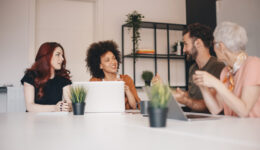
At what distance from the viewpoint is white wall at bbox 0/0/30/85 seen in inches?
167

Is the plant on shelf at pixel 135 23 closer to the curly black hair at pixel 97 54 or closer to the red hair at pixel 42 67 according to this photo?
the curly black hair at pixel 97 54

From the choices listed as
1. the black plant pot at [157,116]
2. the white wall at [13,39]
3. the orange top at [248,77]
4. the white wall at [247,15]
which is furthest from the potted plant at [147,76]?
the black plant pot at [157,116]

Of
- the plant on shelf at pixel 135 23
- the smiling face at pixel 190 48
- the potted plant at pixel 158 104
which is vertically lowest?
the potted plant at pixel 158 104

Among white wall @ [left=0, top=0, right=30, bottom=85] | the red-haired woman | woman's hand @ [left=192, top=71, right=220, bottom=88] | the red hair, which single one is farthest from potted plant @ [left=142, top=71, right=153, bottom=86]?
woman's hand @ [left=192, top=71, right=220, bottom=88]

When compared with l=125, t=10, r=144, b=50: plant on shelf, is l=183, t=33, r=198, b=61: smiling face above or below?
below

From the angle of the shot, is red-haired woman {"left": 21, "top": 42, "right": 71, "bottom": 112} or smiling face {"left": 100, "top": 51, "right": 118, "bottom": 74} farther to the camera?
smiling face {"left": 100, "top": 51, "right": 118, "bottom": 74}

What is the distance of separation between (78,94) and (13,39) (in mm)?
3200

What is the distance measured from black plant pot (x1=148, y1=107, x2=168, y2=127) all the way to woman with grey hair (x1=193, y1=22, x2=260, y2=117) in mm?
588

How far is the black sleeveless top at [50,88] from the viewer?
7.82 ft

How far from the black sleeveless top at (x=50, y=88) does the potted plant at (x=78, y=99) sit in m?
0.88

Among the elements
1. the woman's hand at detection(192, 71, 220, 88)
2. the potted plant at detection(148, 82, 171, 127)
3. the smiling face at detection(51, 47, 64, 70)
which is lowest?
the potted plant at detection(148, 82, 171, 127)

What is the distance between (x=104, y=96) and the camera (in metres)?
1.76

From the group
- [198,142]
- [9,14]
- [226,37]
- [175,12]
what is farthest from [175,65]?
[198,142]

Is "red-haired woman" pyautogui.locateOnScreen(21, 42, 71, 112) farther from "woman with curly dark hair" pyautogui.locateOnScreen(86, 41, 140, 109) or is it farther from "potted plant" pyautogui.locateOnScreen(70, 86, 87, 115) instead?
"potted plant" pyautogui.locateOnScreen(70, 86, 87, 115)
